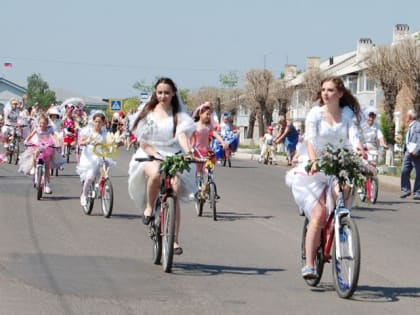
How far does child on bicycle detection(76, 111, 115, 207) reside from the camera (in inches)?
664

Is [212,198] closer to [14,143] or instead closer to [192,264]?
[192,264]

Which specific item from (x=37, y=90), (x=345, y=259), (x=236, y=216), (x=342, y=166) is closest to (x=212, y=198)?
(x=236, y=216)

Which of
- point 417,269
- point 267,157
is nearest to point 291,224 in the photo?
point 417,269

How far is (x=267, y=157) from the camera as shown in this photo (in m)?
41.2

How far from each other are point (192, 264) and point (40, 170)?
8190mm

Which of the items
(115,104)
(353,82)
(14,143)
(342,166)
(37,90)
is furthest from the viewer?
(37,90)

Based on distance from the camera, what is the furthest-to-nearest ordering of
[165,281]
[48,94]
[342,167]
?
[48,94] → [165,281] → [342,167]

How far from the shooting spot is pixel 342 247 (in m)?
9.12

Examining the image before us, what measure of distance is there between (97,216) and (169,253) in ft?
20.2

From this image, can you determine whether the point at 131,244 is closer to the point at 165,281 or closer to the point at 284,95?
the point at 165,281

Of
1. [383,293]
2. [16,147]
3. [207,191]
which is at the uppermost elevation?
[16,147]

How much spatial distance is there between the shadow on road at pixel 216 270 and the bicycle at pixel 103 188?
517cm

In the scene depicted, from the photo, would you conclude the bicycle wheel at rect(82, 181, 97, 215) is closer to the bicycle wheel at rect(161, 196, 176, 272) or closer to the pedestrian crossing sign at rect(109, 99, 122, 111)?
the bicycle wheel at rect(161, 196, 176, 272)

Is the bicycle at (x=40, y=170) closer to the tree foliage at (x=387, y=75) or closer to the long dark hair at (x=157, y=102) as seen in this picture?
the long dark hair at (x=157, y=102)
